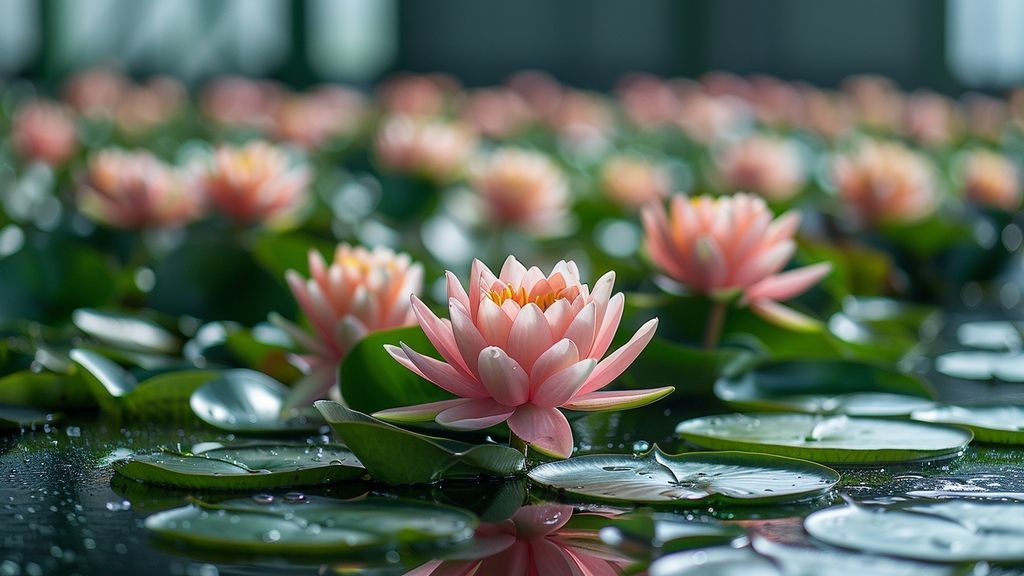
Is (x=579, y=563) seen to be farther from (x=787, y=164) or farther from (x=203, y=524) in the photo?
(x=787, y=164)

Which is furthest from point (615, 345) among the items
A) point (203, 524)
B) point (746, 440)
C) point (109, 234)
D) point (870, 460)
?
point (109, 234)

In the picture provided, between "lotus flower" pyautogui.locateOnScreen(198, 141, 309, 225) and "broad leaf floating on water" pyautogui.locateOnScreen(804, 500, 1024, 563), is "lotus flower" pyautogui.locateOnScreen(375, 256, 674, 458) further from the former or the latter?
"lotus flower" pyautogui.locateOnScreen(198, 141, 309, 225)

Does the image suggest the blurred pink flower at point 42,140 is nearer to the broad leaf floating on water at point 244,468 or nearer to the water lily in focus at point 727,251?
the water lily in focus at point 727,251

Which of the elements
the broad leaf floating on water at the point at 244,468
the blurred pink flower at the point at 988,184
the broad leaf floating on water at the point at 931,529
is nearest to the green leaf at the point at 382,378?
the broad leaf floating on water at the point at 244,468

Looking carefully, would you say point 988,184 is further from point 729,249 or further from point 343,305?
point 343,305

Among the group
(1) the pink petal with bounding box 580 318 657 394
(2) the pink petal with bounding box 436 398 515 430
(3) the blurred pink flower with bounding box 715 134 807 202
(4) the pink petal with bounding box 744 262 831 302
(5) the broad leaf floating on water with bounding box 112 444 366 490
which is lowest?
(5) the broad leaf floating on water with bounding box 112 444 366 490

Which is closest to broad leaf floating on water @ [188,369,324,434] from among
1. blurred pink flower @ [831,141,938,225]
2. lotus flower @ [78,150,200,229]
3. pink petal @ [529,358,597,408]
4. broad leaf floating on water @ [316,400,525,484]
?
broad leaf floating on water @ [316,400,525,484]
